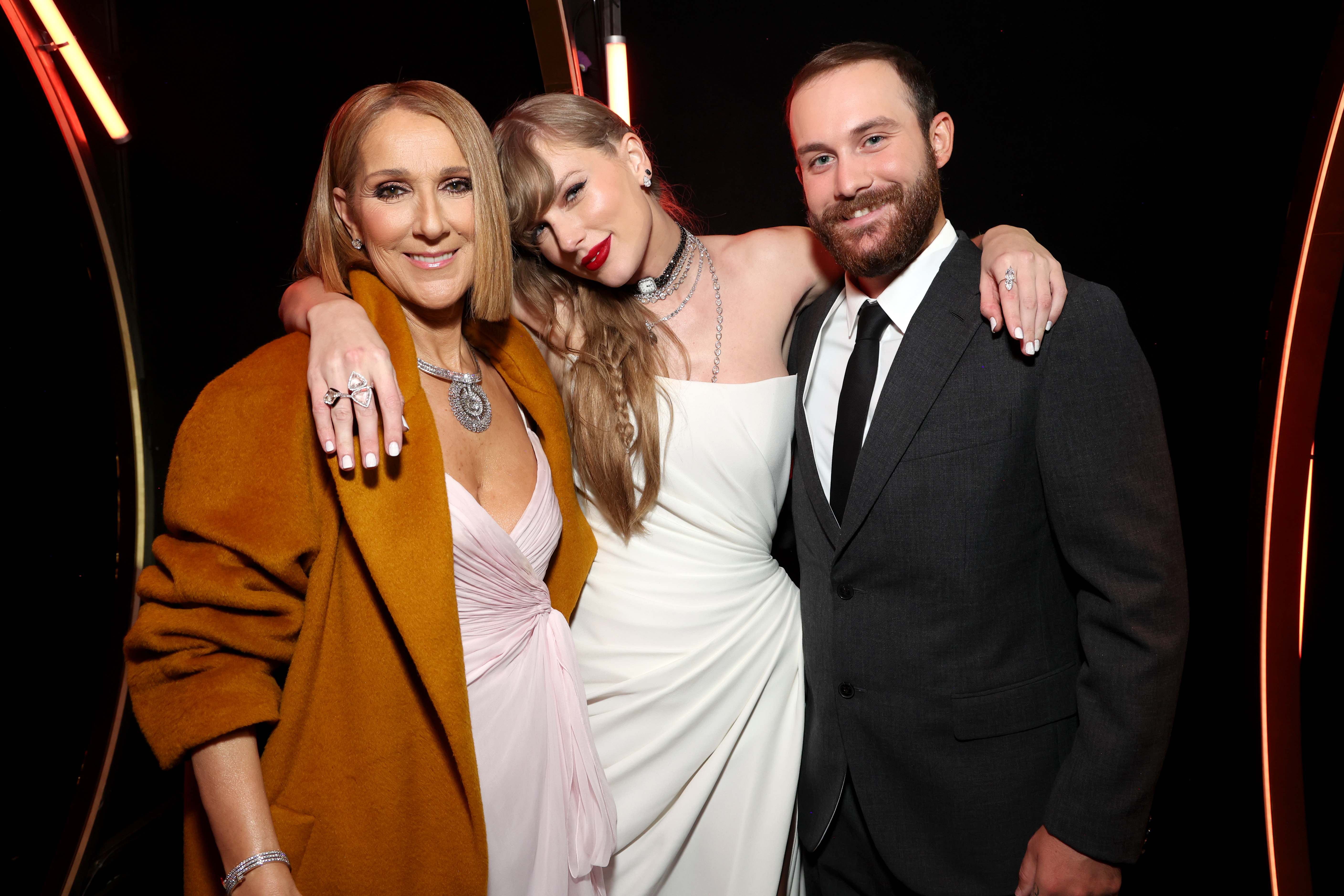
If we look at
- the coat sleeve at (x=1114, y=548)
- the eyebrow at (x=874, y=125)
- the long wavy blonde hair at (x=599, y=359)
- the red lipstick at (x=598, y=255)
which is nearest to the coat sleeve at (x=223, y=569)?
the long wavy blonde hair at (x=599, y=359)

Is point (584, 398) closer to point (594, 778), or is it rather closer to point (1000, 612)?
point (594, 778)

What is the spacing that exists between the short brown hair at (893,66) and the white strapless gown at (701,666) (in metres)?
0.69

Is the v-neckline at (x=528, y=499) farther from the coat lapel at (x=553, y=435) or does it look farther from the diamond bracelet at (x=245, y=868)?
the diamond bracelet at (x=245, y=868)

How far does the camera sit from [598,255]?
1.92m

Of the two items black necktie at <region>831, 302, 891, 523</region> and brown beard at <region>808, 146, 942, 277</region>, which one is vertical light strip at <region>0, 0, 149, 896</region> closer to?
black necktie at <region>831, 302, 891, 523</region>

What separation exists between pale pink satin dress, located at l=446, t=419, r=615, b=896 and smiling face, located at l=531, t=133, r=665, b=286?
0.57 metres

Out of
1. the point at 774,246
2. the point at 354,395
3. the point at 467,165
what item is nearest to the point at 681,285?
the point at 774,246

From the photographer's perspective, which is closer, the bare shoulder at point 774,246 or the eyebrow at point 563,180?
the eyebrow at point 563,180

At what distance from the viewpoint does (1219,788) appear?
8.14ft

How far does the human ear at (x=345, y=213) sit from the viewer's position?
1.60m

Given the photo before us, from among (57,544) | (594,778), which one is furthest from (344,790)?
(57,544)

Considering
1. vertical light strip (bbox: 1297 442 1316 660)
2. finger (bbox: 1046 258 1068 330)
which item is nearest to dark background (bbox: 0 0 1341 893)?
vertical light strip (bbox: 1297 442 1316 660)

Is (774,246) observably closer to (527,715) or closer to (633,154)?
(633,154)

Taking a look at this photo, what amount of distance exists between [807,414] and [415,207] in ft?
3.14
